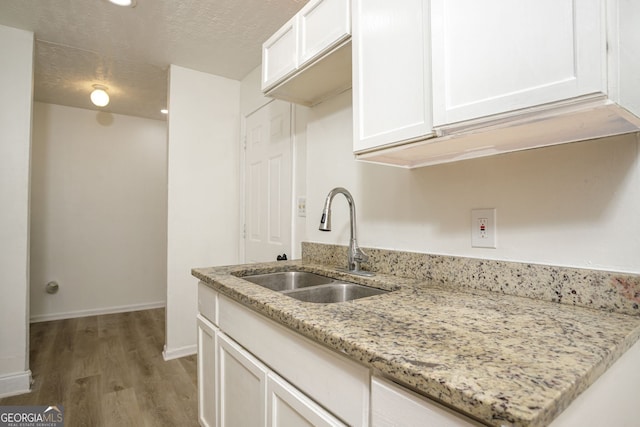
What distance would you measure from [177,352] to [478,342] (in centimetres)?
276

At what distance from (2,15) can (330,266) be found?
2.61 meters

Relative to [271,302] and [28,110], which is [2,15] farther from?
[271,302]

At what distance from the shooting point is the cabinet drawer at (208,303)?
1468 millimetres

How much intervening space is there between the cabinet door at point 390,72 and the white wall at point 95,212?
3.91 meters

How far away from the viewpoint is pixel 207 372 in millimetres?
1565

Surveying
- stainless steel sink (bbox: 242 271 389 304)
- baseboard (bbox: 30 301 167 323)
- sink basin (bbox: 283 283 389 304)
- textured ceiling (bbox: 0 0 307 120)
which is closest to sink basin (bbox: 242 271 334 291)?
stainless steel sink (bbox: 242 271 389 304)

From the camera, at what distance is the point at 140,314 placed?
402 centimetres

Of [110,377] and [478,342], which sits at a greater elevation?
[478,342]

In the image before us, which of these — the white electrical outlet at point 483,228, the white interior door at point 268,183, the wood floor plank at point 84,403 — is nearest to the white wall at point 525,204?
the white electrical outlet at point 483,228

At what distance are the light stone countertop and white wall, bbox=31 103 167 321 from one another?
3.78 metres

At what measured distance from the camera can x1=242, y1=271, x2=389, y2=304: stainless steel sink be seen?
1348 millimetres

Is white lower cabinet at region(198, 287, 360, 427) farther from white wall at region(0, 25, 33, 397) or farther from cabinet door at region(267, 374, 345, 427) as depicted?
white wall at region(0, 25, 33, 397)

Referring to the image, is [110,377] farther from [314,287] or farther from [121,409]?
[314,287]

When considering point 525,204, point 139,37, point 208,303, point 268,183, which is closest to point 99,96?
point 139,37
